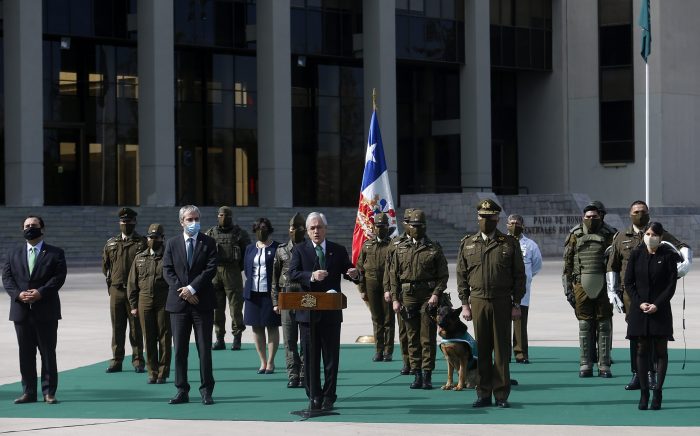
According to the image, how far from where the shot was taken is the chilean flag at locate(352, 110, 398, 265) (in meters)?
19.5

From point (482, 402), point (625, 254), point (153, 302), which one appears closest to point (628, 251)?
point (625, 254)

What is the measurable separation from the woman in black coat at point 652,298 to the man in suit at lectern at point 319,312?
2.62 m

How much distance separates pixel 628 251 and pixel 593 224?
1264 mm

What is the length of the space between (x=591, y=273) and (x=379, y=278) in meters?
2.95

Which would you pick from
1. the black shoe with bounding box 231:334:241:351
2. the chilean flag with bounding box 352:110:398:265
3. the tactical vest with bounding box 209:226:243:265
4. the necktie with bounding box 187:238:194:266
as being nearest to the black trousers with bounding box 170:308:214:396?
the necktie with bounding box 187:238:194:266

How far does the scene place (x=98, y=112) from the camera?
5344 centimetres

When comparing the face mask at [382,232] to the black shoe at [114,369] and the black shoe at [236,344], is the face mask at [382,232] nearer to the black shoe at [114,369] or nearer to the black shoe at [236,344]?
the black shoe at [236,344]

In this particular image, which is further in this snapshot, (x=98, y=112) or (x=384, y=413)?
(x=98, y=112)

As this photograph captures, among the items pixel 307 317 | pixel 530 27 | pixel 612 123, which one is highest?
pixel 530 27

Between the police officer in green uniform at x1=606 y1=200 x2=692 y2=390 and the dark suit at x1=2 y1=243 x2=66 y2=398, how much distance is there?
5629mm

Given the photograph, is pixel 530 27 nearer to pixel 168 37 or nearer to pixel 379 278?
pixel 168 37

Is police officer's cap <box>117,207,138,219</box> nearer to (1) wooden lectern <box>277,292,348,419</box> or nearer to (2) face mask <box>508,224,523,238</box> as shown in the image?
(1) wooden lectern <box>277,292,348,419</box>

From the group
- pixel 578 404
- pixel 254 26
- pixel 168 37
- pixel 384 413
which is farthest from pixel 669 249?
pixel 254 26

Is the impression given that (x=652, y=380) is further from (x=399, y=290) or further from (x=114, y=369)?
(x=114, y=369)
